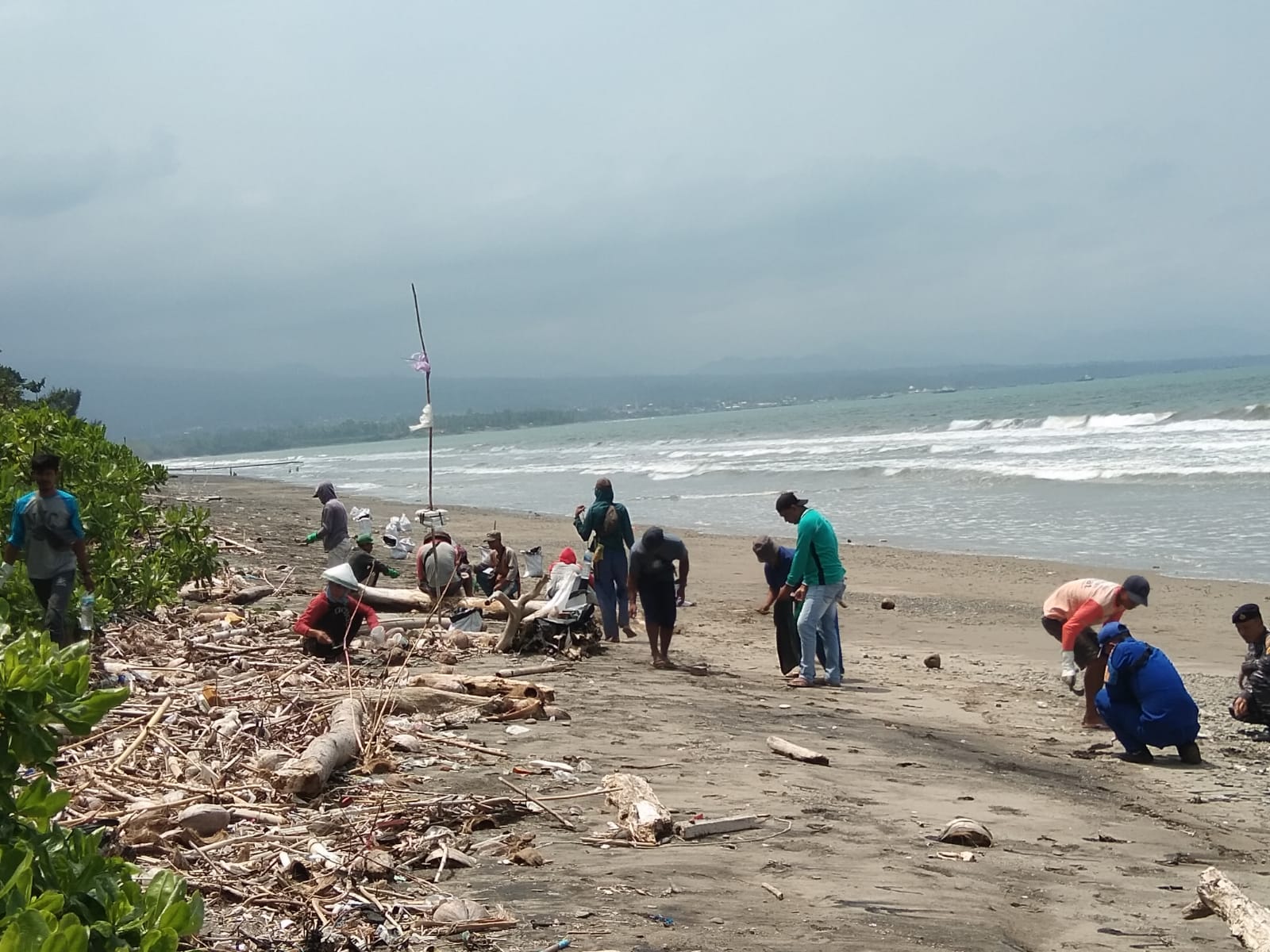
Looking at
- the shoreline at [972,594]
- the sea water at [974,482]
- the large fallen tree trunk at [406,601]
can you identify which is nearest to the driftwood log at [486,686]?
the large fallen tree trunk at [406,601]

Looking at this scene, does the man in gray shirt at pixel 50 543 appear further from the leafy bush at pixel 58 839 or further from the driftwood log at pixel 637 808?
the leafy bush at pixel 58 839

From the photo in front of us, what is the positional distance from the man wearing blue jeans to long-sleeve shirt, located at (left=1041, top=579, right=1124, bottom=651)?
1716 mm

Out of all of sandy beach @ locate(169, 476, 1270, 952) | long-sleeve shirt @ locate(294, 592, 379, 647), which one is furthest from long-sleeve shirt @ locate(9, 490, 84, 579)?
sandy beach @ locate(169, 476, 1270, 952)

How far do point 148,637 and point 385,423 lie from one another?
156 metres

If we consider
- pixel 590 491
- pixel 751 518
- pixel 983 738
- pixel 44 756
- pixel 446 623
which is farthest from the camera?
pixel 590 491

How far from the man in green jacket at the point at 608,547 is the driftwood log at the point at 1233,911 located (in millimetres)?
7030

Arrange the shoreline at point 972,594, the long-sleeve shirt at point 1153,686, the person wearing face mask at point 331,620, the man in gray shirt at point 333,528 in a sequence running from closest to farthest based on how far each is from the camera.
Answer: the long-sleeve shirt at point 1153,686
the person wearing face mask at point 331,620
the man in gray shirt at point 333,528
the shoreline at point 972,594

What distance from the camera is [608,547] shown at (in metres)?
11.0

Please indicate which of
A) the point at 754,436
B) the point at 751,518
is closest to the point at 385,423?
the point at 754,436

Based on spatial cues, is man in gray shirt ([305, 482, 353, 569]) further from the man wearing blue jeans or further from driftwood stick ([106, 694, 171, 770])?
driftwood stick ([106, 694, 171, 770])

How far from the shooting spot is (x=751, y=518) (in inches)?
996

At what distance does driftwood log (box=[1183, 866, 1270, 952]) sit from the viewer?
391cm

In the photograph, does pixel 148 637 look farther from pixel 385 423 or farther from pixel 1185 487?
pixel 385 423

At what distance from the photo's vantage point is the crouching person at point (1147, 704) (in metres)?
7.12
